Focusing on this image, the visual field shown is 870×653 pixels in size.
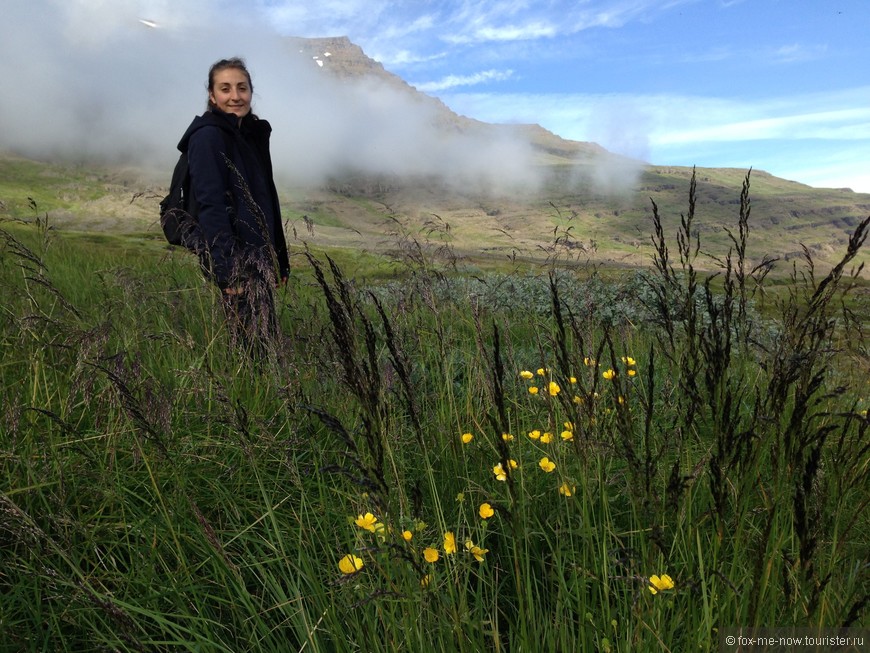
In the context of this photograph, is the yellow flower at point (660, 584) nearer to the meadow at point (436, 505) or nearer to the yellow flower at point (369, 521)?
the meadow at point (436, 505)

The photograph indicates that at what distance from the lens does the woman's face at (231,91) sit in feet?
16.0

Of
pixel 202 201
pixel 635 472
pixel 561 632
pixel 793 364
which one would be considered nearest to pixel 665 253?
pixel 793 364

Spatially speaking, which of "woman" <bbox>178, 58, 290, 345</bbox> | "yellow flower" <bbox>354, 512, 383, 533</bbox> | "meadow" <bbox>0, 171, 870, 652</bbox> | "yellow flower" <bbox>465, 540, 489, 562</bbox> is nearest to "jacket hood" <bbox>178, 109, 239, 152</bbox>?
"woman" <bbox>178, 58, 290, 345</bbox>

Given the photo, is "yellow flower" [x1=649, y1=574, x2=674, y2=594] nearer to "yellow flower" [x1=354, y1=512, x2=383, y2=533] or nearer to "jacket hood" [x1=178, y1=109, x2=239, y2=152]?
"yellow flower" [x1=354, y1=512, x2=383, y2=533]

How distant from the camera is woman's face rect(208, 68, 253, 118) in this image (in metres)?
4.88

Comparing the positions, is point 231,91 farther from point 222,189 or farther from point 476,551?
point 476,551

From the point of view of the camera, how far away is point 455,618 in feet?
4.23

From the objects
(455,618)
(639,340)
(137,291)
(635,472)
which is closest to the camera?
(455,618)

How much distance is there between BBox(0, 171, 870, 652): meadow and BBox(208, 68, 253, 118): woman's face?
2.54 meters

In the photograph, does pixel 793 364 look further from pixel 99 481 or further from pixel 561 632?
pixel 99 481

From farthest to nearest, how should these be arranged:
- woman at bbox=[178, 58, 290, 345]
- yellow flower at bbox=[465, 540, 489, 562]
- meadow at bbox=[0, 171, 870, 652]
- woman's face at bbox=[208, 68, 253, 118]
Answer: woman's face at bbox=[208, 68, 253, 118], woman at bbox=[178, 58, 290, 345], yellow flower at bbox=[465, 540, 489, 562], meadow at bbox=[0, 171, 870, 652]

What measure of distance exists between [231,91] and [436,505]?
4405mm

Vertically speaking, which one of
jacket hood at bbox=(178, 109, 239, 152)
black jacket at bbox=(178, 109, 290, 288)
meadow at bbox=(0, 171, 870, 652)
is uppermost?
jacket hood at bbox=(178, 109, 239, 152)

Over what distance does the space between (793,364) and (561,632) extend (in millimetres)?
971
